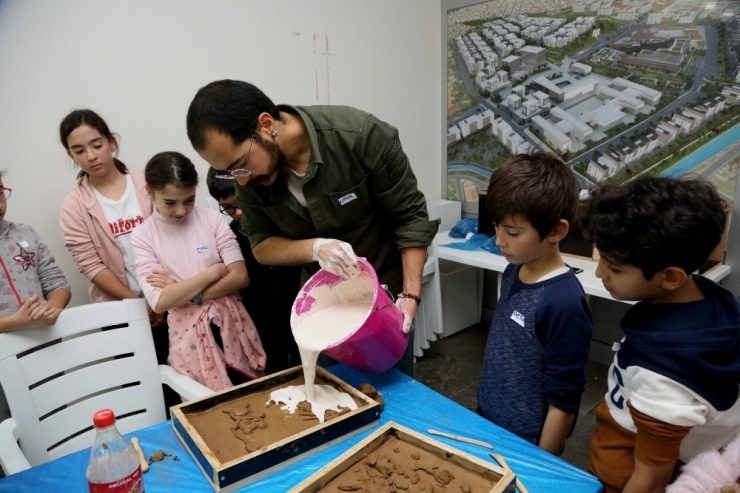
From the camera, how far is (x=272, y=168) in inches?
50.4

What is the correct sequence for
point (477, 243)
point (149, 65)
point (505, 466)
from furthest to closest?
point (477, 243) → point (149, 65) → point (505, 466)

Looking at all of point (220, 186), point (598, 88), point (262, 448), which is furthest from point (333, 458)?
point (598, 88)

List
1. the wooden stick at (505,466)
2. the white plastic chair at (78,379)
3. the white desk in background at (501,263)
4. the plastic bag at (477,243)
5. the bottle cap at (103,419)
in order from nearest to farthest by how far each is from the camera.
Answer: the bottle cap at (103,419)
the wooden stick at (505,466)
the white plastic chair at (78,379)
the white desk in background at (501,263)
the plastic bag at (477,243)

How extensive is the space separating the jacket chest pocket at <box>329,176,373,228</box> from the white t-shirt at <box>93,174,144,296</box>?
1030 mm

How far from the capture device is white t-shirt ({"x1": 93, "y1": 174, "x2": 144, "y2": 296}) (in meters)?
1.91

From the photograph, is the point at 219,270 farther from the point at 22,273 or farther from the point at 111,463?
the point at 111,463

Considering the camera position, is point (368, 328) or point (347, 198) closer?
point (368, 328)

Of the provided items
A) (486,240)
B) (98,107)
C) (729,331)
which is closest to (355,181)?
(729,331)

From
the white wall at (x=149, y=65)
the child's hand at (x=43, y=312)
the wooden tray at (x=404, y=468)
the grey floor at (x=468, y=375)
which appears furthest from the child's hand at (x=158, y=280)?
the grey floor at (x=468, y=375)

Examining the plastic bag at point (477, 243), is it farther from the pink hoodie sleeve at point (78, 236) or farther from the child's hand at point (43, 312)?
the child's hand at point (43, 312)

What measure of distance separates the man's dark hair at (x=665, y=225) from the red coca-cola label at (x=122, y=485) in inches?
38.4

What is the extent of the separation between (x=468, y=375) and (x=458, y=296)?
27.3 inches

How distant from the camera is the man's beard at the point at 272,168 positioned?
125 centimetres

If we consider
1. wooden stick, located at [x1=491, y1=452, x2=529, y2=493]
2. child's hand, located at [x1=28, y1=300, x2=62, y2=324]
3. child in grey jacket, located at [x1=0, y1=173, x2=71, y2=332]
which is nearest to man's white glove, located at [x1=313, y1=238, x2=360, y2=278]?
wooden stick, located at [x1=491, y1=452, x2=529, y2=493]
